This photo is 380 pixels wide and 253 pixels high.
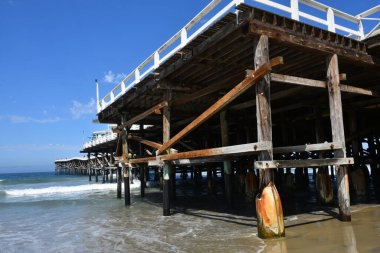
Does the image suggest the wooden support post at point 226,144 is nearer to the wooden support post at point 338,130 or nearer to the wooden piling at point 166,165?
the wooden piling at point 166,165


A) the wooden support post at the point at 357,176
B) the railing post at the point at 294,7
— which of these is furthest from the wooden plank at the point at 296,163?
the wooden support post at the point at 357,176

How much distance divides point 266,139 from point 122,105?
915cm

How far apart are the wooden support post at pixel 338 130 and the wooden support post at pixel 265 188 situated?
2.26 metres

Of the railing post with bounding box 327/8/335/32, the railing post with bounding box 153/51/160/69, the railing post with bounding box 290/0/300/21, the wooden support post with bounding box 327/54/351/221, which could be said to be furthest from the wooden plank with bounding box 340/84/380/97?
the railing post with bounding box 153/51/160/69

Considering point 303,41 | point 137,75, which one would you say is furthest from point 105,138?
point 303,41

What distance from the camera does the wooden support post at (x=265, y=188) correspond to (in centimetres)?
675

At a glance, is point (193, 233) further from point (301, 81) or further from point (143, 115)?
point (143, 115)

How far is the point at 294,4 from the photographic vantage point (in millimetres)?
7836

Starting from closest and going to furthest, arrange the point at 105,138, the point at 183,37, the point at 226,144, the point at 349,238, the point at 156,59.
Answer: the point at 349,238 < the point at 183,37 < the point at 156,59 < the point at 226,144 < the point at 105,138

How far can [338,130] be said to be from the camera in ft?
27.5

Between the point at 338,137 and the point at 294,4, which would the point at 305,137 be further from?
the point at 294,4

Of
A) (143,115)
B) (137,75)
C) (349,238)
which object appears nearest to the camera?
(349,238)

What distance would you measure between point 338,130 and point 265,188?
2.88 m

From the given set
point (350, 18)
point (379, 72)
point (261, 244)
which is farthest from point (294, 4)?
point (261, 244)
